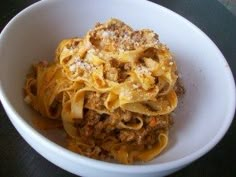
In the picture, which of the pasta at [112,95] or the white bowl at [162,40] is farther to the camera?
the pasta at [112,95]

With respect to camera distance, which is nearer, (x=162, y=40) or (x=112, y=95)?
(x=112, y=95)

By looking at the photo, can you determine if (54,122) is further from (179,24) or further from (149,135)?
(179,24)

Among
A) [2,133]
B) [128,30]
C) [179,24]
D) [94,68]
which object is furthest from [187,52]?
[2,133]

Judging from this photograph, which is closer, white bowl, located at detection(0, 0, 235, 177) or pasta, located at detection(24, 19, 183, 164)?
white bowl, located at detection(0, 0, 235, 177)
